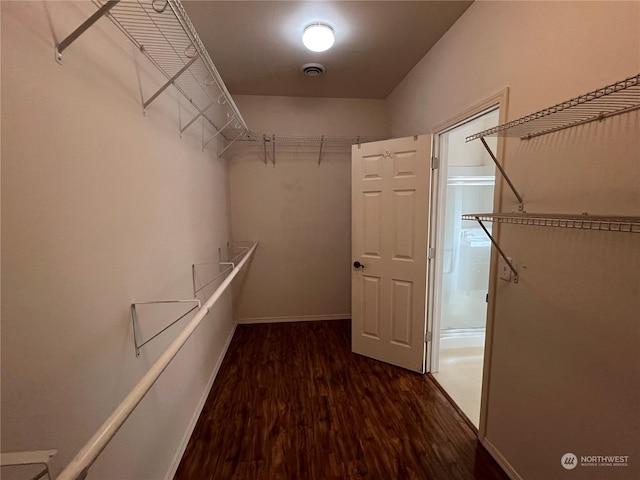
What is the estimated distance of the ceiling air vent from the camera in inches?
94.4

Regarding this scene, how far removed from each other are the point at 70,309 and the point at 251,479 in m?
1.32

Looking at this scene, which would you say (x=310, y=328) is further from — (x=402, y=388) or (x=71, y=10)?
(x=71, y=10)

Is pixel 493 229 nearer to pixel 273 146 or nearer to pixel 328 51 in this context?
pixel 328 51

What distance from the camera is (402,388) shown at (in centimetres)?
219

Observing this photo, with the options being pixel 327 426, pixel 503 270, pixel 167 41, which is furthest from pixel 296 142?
pixel 327 426

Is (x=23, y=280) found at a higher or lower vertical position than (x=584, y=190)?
lower

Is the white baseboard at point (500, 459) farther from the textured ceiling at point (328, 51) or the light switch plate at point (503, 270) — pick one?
the textured ceiling at point (328, 51)

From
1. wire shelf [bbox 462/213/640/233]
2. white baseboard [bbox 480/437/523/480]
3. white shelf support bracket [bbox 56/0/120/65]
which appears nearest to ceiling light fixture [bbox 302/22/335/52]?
white shelf support bracket [bbox 56/0/120/65]

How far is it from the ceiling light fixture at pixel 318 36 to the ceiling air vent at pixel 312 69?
1.53ft

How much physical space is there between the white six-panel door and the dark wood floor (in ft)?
0.77

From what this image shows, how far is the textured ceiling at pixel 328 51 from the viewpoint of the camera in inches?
66.9

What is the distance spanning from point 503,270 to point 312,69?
2.24 metres

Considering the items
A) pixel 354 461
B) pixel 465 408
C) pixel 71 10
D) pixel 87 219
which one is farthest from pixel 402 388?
pixel 71 10

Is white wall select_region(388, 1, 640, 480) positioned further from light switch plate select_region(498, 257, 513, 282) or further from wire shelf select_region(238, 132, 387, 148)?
wire shelf select_region(238, 132, 387, 148)
